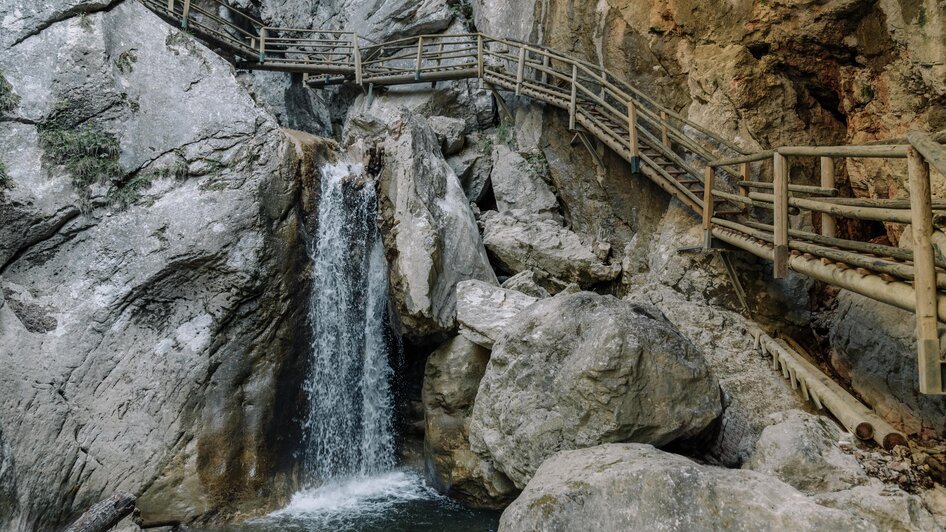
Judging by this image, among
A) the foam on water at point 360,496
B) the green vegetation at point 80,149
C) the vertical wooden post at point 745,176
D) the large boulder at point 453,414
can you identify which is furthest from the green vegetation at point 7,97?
the vertical wooden post at point 745,176

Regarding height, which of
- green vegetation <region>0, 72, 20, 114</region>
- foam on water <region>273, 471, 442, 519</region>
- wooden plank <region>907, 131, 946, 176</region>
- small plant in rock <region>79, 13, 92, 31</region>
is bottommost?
foam on water <region>273, 471, 442, 519</region>

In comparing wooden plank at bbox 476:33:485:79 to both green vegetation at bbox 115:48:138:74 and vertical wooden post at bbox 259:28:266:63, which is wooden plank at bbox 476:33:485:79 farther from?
green vegetation at bbox 115:48:138:74

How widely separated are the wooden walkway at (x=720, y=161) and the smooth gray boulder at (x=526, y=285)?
2.82m

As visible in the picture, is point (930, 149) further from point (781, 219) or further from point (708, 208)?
point (708, 208)

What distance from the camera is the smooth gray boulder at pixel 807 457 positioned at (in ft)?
16.7

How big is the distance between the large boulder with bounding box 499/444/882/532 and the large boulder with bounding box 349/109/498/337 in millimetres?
4974

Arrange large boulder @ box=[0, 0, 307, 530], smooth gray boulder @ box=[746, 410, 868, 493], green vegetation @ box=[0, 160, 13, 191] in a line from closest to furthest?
smooth gray boulder @ box=[746, 410, 868, 493] < large boulder @ box=[0, 0, 307, 530] < green vegetation @ box=[0, 160, 13, 191]

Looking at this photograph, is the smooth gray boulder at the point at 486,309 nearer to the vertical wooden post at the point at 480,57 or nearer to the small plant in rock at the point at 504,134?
the small plant in rock at the point at 504,134

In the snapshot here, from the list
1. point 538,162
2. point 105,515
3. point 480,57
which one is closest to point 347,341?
point 105,515

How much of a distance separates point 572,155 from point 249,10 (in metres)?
13.3

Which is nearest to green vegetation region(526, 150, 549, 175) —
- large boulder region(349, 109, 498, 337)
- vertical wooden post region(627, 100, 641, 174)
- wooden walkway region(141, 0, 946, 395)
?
wooden walkway region(141, 0, 946, 395)

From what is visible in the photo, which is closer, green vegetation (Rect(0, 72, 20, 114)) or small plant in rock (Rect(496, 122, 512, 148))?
green vegetation (Rect(0, 72, 20, 114))

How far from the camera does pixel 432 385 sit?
9.28 metres

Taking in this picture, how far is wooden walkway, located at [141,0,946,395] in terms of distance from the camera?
4.07m
